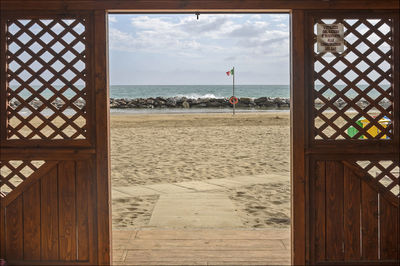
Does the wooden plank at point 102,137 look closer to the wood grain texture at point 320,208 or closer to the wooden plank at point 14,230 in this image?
the wooden plank at point 14,230

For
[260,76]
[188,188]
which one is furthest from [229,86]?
[188,188]

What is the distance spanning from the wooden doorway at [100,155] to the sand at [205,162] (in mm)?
1457

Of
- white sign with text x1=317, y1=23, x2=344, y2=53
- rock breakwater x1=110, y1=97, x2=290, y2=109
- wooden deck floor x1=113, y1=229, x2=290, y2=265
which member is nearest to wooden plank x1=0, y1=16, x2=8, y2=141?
wooden deck floor x1=113, y1=229, x2=290, y2=265

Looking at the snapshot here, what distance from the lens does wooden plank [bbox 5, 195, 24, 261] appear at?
3.39 m

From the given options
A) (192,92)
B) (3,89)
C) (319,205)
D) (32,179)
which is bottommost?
(319,205)

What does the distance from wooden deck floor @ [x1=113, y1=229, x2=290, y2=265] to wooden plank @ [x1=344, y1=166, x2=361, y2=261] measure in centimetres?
52

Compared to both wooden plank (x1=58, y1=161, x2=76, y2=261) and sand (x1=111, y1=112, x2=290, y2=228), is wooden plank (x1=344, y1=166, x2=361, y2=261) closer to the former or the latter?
sand (x1=111, y1=112, x2=290, y2=228)

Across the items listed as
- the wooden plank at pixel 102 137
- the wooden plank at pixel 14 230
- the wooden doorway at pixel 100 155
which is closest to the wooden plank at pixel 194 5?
the wooden doorway at pixel 100 155

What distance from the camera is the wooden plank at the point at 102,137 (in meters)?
3.29

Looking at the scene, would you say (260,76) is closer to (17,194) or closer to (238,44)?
(238,44)

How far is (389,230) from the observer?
3.39 metres

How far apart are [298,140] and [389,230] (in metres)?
1.02

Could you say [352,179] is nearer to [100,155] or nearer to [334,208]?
[334,208]

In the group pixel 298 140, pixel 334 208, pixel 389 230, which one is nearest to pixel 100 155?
pixel 298 140
